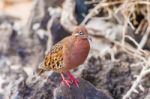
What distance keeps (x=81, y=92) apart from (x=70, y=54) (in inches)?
9.3

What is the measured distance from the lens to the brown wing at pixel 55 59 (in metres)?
2.87

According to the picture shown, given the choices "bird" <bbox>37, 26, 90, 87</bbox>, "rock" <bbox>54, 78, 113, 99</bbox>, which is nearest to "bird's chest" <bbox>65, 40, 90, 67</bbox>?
"bird" <bbox>37, 26, 90, 87</bbox>

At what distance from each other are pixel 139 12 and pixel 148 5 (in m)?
0.15

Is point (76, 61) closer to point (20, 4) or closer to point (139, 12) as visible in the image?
point (139, 12)

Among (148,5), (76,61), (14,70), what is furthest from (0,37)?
(76,61)

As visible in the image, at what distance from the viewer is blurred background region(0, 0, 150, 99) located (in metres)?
3.16

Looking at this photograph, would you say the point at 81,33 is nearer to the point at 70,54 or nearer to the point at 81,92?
the point at 70,54

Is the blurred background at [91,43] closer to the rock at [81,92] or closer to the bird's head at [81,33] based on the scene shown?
the rock at [81,92]

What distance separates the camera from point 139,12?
391cm

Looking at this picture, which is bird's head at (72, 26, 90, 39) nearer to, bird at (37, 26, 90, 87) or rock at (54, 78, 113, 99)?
bird at (37, 26, 90, 87)

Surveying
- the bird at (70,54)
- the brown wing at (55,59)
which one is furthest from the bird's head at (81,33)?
the brown wing at (55,59)

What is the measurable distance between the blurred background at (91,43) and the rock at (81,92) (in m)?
0.09

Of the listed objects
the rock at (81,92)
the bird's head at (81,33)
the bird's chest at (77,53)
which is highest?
the bird's head at (81,33)

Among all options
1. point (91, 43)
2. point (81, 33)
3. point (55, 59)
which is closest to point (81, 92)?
point (55, 59)
